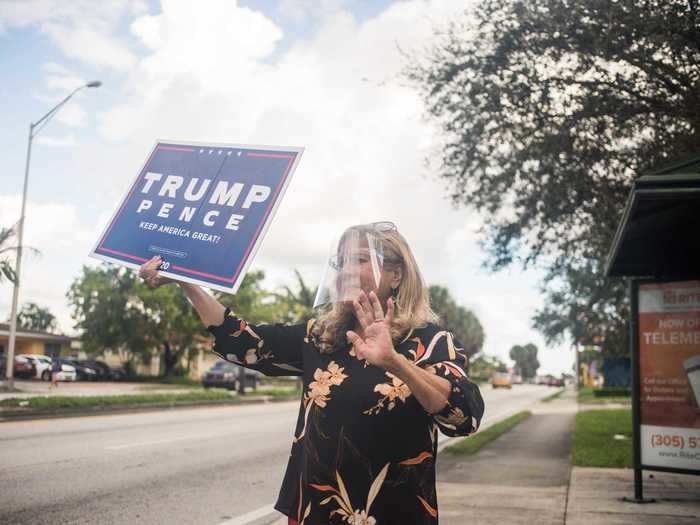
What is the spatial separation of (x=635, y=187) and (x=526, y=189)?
797 centimetres

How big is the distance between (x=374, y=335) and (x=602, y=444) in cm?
1280

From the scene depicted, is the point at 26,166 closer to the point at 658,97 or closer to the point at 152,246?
the point at 658,97

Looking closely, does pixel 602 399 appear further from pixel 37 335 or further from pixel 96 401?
pixel 37 335

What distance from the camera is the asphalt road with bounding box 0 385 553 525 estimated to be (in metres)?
7.27

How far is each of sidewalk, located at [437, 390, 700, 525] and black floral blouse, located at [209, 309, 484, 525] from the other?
4600 mm

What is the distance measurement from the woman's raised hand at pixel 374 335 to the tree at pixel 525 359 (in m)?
198

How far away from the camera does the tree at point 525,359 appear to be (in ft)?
639

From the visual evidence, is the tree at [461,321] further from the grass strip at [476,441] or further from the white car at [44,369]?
the grass strip at [476,441]

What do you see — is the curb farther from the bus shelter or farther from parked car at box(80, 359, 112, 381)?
parked car at box(80, 359, 112, 381)

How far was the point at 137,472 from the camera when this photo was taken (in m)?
9.60

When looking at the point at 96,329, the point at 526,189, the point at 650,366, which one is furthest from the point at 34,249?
the point at 96,329

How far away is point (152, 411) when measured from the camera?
2142cm

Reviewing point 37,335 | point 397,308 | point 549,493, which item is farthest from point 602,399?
point 397,308

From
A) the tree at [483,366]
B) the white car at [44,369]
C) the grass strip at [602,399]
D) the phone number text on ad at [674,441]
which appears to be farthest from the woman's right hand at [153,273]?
the tree at [483,366]
